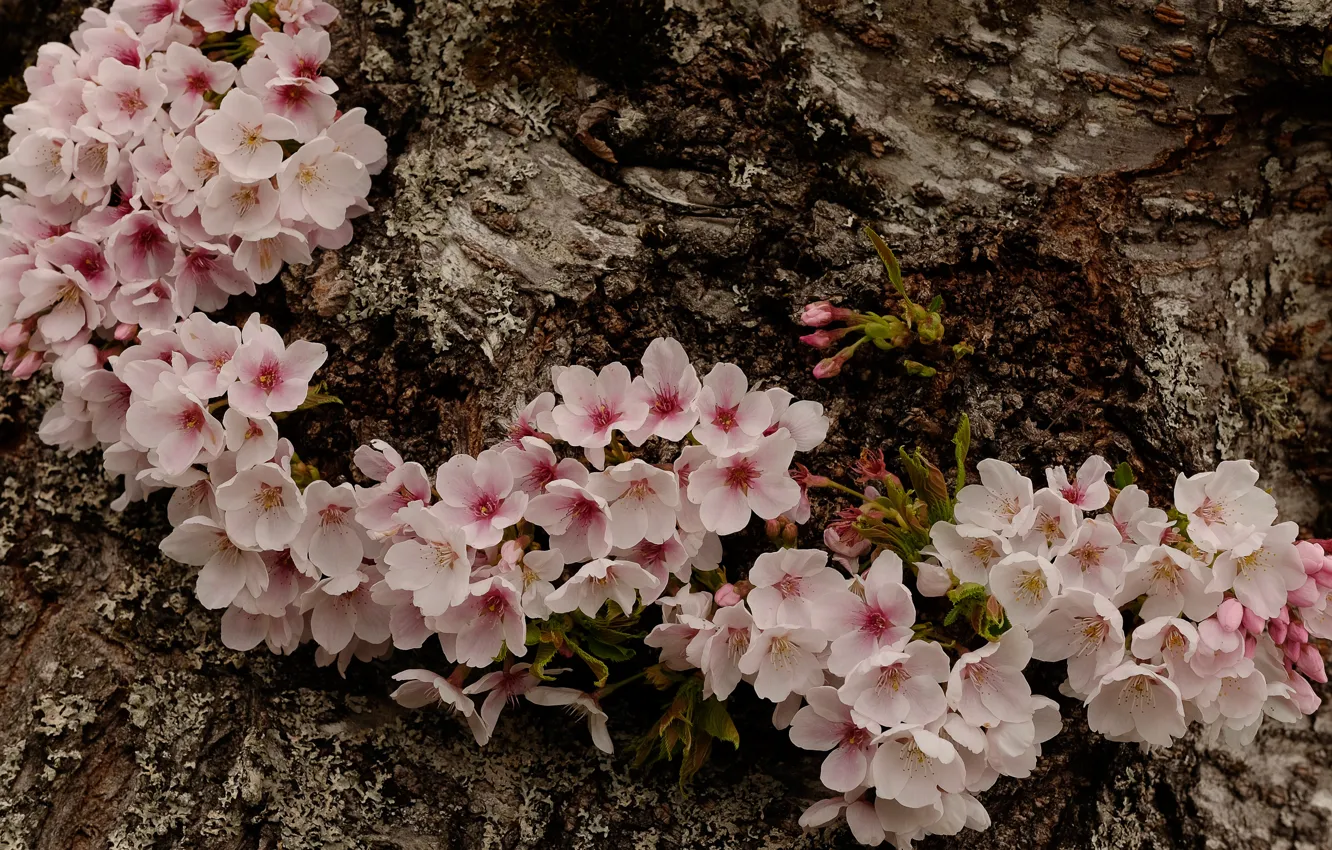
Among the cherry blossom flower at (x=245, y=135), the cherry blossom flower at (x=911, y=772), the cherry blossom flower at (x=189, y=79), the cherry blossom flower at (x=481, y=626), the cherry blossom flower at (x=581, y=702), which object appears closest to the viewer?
the cherry blossom flower at (x=911, y=772)

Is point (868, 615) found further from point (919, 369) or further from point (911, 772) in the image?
point (919, 369)

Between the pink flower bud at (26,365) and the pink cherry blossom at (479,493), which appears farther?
the pink flower bud at (26,365)

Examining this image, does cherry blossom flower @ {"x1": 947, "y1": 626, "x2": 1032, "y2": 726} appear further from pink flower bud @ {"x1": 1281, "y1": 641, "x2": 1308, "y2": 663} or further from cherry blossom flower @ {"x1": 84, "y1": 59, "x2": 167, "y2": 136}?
cherry blossom flower @ {"x1": 84, "y1": 59, "x2": 167, "y2": 136}

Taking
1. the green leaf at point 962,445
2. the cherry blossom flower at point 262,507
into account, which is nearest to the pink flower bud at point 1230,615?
the green leaf at point 962,445

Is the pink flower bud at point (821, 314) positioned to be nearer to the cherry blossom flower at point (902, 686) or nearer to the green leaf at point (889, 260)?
the green leaf at point (889, 260)

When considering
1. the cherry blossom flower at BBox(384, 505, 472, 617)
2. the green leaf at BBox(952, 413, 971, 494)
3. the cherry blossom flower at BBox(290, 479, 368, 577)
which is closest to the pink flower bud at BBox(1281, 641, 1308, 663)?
the green leaf at BBox(952, 413, 971, 494)

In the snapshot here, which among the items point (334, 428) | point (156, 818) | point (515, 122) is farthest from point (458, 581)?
point (515, 122)
